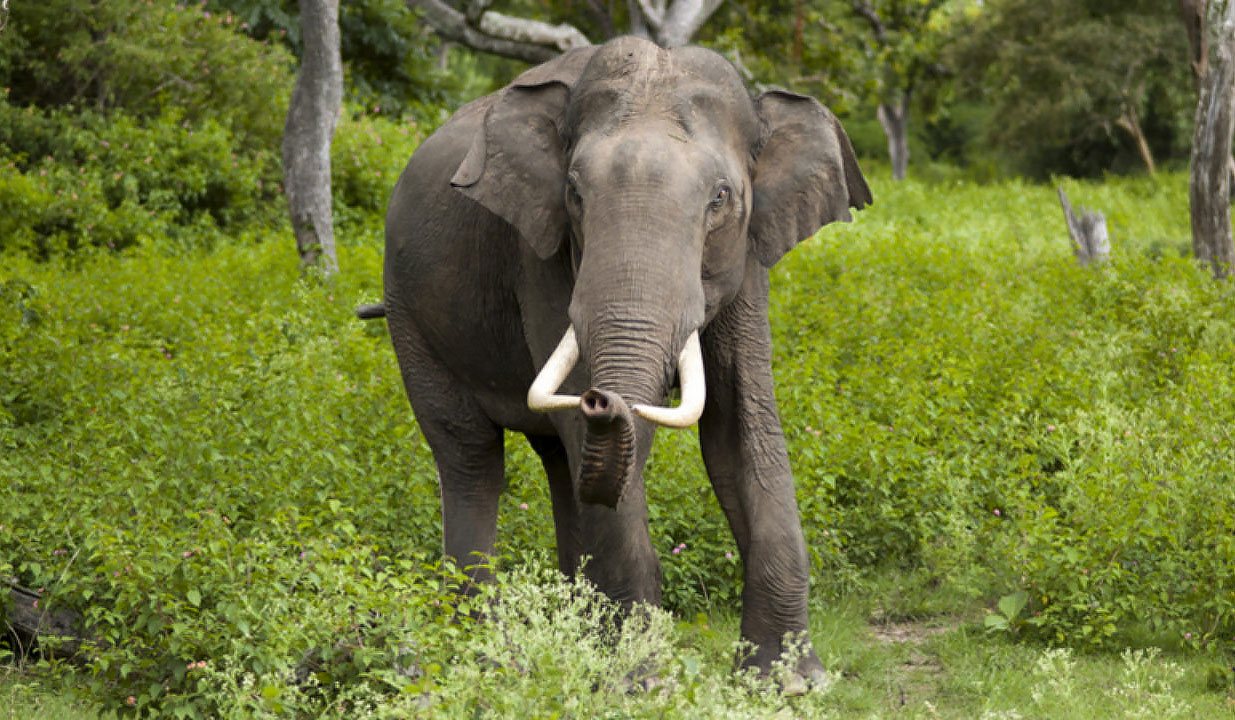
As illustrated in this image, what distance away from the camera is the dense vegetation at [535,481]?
473 centimetres

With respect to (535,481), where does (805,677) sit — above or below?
above

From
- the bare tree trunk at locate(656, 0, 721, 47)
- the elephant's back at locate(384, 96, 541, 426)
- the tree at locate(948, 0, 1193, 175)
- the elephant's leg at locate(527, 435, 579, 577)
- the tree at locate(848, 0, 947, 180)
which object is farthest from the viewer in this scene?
the tree at locate(948, 0, 1193, 175)

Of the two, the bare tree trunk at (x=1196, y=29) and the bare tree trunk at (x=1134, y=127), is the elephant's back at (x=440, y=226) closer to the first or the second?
the bare tree trunk at (x=1196, y=29)

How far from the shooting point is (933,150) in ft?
149

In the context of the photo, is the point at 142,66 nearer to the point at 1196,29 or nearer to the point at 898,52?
the point at 1196,29

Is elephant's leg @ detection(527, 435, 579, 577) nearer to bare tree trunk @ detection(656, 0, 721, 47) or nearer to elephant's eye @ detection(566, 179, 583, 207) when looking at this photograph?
elephant's eye @ detection(566, 179, 583, 207)

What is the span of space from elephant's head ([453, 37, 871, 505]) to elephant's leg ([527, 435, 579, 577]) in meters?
1.27

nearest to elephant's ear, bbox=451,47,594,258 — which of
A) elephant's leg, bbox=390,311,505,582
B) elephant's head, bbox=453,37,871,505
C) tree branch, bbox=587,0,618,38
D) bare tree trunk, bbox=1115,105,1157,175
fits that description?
elephant's head, bbox=453,37,871,505

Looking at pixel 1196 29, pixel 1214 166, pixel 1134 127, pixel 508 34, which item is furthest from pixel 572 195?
pixel 1134 127

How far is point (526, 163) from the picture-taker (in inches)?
208

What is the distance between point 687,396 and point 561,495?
6.33 feet

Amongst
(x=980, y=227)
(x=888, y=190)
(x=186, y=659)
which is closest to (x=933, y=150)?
(x=888, y=190)

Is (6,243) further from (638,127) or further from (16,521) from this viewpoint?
(638,127)

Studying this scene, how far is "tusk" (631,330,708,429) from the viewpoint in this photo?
420 cm
